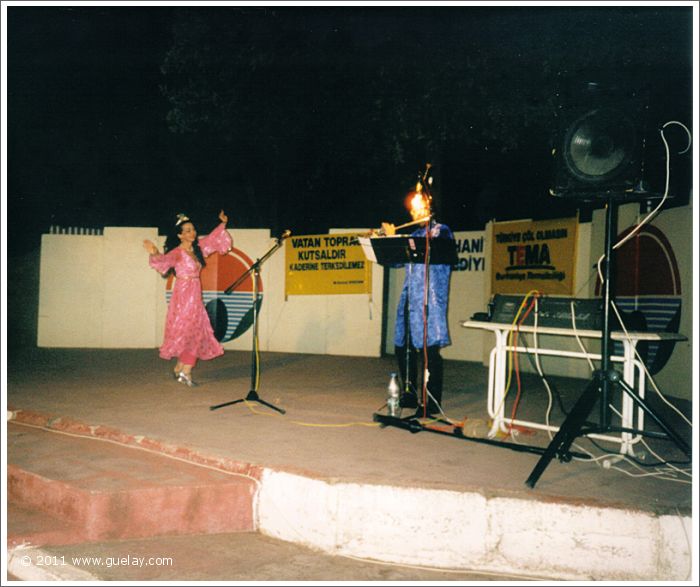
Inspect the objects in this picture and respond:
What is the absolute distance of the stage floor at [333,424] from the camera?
367 centimetres

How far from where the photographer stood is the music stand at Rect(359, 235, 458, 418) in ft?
16.4

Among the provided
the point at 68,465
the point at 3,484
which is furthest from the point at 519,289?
the point at 3,484

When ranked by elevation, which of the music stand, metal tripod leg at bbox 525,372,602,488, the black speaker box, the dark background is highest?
the dark background

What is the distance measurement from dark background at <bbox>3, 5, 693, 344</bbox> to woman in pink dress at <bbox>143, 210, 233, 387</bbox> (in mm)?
2942

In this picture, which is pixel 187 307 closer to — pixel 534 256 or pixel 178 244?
pixel 178 244

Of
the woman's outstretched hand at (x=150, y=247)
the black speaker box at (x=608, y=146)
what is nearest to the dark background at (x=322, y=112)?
the black speaker box at (x=608, y=146)

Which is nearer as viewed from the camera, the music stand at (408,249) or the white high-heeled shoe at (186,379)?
the music stand at (408,249)

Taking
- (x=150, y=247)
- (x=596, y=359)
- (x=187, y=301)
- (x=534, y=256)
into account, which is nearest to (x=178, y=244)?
(x=150, y=247)

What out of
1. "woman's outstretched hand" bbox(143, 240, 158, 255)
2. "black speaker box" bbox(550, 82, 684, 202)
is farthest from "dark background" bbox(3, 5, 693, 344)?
"woman's outstretched hand" bbox(143, 240, 158, 255)

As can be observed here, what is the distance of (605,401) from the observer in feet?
12.3

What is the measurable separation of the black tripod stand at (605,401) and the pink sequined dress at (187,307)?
15.4 ft

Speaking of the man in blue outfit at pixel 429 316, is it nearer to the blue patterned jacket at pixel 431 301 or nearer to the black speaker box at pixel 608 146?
the blue patterned jacket at pixel 431 301

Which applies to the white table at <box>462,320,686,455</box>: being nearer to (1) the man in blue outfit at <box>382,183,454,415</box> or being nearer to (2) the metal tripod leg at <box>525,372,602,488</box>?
(2) the metal tripod leg at <box>525,372,602,488</box>

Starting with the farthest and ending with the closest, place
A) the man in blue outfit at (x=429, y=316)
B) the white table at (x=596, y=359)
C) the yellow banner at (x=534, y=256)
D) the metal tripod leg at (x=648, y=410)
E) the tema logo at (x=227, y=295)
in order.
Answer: the tema logo at (x=227, y=295) → the yellow banner at (x=534, y=256) → the man in blue outfit at (x=429, y=316) → the white table at (x=596, y=359) → the metal tripod leg at (x=648, y=410)
